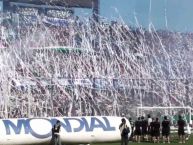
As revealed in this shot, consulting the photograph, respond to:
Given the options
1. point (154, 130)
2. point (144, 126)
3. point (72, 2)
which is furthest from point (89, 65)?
point (154, 130)

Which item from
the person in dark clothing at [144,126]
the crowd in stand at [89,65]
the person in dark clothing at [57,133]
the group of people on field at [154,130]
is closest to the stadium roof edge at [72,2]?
the crowd in stand at [89,65]

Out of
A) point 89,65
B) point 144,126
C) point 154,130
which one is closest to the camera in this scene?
point 154,130

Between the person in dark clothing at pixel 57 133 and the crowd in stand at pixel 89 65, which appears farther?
the crowd in stand at pixel 89 65

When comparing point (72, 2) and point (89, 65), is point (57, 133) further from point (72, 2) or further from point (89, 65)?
point (72, 2)

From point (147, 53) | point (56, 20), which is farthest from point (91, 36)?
point (56, 20)

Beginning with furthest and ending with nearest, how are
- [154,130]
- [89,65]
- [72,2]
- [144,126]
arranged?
[72,2]
[89,65]
[144,126]
[154,130]

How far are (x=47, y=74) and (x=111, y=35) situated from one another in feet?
55.5

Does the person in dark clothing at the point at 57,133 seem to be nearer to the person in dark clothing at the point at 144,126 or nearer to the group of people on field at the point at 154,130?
the group of people on field at the point at 154,130

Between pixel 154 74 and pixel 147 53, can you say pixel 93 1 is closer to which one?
pixel 147 53

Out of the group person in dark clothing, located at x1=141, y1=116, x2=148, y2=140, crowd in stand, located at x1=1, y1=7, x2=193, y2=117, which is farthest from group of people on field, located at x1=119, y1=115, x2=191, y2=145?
crowd in stand, located at x1=1, y1=7, x2=193, y2=117

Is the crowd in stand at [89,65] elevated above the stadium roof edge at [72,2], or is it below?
below

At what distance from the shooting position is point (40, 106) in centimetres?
5653

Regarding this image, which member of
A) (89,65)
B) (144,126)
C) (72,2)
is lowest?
(144,126)

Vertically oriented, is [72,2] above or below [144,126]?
above
